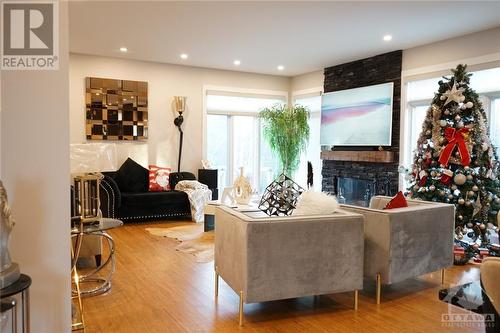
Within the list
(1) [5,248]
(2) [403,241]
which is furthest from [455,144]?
(1) [5,248]

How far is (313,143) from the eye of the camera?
8.59 meters

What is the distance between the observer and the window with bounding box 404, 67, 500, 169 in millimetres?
5148

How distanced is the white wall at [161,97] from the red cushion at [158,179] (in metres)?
0.33

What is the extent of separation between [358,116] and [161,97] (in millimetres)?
3718

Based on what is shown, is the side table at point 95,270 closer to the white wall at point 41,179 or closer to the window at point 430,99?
the white wall at point 41,179

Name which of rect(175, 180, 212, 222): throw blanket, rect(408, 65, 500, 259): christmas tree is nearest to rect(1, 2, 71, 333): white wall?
rect(408, 65, 500, 259): christmas tree

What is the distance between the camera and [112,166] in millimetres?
3154

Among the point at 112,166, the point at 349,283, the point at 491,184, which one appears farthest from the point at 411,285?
the point at 112,166

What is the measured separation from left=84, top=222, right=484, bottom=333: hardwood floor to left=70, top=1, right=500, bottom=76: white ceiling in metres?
2.92

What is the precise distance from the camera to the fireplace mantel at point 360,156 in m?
6.40

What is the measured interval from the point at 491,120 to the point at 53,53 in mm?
5241

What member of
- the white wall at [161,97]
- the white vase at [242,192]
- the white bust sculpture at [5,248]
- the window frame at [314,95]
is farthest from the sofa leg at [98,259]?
the window frame at [314,95]

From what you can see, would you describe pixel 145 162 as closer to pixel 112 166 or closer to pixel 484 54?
pixel 112 166

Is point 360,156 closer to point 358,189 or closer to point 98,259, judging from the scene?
point 358,189
